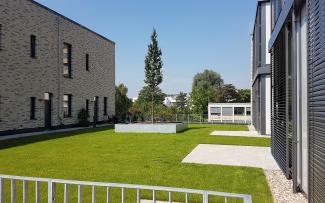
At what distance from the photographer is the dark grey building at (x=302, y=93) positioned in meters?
4.69

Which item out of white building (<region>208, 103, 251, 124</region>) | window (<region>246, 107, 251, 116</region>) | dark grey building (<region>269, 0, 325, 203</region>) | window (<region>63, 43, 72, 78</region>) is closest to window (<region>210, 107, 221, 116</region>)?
white building (<region>208, 103, 251, 124</region>)

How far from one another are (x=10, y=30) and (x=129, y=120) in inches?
654

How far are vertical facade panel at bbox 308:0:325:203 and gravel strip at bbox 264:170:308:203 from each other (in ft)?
2.42

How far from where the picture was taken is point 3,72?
1806cm

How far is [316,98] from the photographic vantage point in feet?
16.2

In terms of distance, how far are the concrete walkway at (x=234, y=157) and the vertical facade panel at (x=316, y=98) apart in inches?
154

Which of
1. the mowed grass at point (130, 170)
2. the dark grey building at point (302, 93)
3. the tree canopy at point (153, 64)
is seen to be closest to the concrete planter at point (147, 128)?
the tree canopy at point (153, 64)

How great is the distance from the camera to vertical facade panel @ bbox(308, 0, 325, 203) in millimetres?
4512

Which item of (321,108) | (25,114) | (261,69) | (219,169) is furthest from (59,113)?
(321,108)

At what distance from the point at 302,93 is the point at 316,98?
1676mm

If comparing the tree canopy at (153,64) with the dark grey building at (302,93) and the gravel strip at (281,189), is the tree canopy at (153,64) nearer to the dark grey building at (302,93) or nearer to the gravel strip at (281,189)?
the dark grey building at (302,93)

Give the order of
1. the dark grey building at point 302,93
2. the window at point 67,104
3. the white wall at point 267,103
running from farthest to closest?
the window at point 67,104, the white wall at point 267,103, the dark grey building at point 302,93

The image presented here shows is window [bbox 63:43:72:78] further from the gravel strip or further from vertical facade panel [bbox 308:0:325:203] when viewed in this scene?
vertical facade panel [bbox 308:0:325:203]

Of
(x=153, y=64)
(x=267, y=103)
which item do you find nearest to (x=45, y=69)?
(x=153, y=64)
